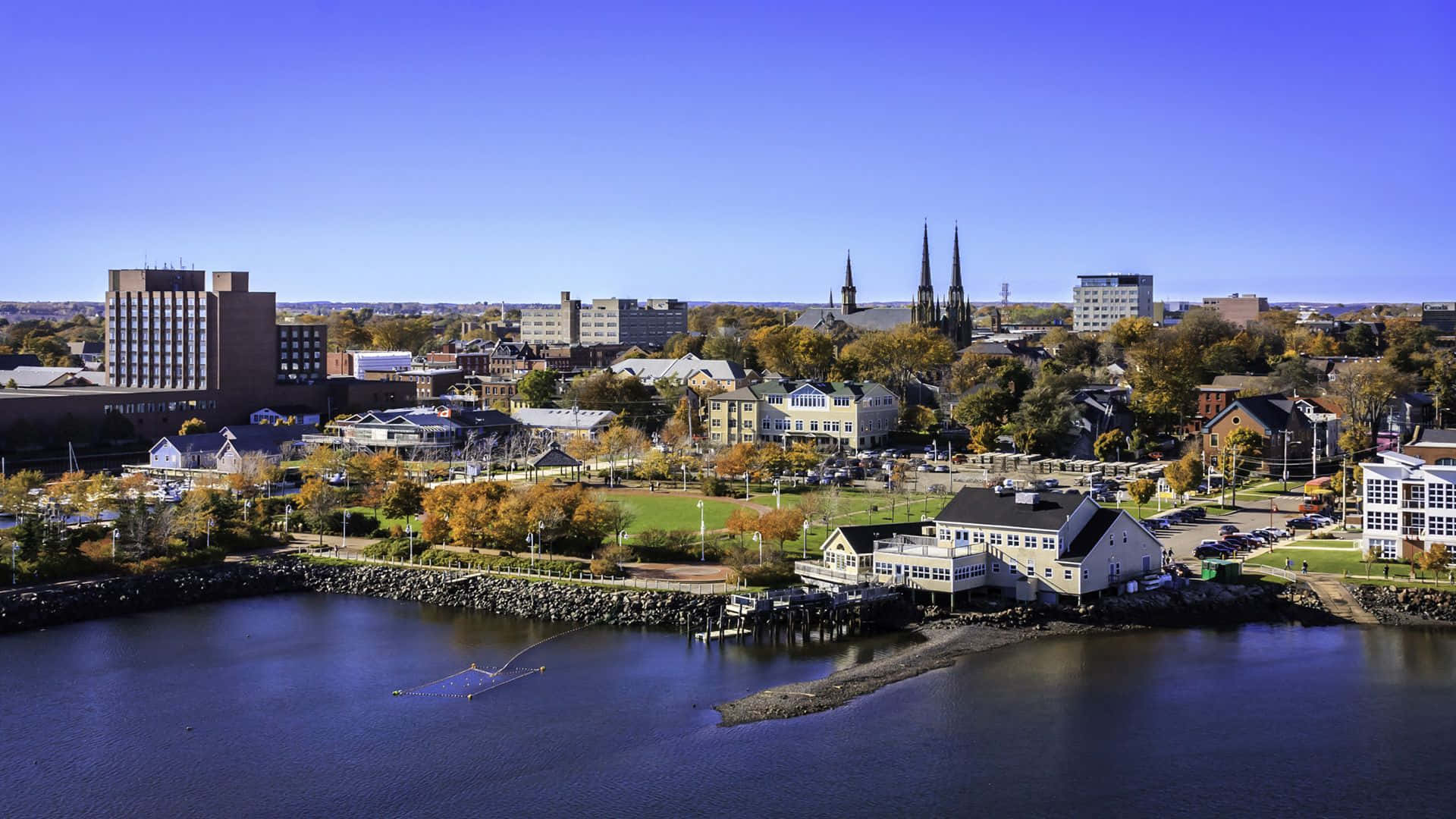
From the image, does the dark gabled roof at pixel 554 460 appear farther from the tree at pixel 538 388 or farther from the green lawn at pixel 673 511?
the tree at pixel 538 388

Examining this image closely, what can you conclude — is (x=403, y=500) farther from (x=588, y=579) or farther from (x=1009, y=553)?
(x=1009, y=553)

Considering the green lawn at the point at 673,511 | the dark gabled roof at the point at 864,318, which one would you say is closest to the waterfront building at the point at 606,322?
the dark gabled roof at the point at 864,318

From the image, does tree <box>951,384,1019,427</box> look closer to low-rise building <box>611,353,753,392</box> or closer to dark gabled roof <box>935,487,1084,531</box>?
low-rise building <box>611,353,753,392</box>

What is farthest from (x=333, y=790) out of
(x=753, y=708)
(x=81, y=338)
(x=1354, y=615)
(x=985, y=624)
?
→ (x=81, y=338)

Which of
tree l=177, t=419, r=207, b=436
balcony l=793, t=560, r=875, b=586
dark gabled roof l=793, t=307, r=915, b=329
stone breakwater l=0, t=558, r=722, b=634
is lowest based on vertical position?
stone breakwater l=0, t=558, r=722, b=634

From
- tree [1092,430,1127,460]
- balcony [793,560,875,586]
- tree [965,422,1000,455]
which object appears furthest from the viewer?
tree [965,422,1000,455]

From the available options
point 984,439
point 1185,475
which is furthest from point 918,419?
point 1185,475

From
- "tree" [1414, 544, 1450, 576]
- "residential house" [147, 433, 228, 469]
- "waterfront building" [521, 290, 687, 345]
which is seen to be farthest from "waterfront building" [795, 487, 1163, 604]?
"waterfront building" [521, 290, 687, 345]
